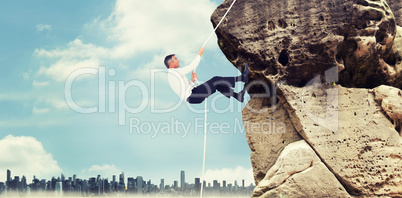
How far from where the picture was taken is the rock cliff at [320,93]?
12078 millimetres

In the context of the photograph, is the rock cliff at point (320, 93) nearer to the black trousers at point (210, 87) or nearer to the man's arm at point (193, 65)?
the black trousers at point (210, 87)

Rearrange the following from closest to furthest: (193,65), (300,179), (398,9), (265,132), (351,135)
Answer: (300,179)
(351,135)
(193,65)
(265,132)
(398,9)

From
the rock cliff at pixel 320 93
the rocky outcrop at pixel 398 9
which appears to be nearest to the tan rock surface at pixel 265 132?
the rock cliff at pixel 320 93

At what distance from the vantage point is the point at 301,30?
1301cm

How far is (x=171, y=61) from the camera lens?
12.7 metres

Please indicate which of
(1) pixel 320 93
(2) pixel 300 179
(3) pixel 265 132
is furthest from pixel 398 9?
(2) pixel 300 179

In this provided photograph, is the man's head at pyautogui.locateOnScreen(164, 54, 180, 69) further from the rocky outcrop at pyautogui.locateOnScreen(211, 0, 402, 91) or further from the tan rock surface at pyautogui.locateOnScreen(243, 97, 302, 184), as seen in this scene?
the tan rock surface at pyautogui.locateOnScreen(243, 97, 302, 184)

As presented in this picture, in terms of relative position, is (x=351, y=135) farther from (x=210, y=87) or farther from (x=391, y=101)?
(x=210, y=87)

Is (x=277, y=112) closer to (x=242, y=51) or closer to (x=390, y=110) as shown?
(x=242, y=51)

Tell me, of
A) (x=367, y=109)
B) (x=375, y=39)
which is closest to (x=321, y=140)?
(x=367, y=109)

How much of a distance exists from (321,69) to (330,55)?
0.48m

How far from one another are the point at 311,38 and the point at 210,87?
3253 millimetres

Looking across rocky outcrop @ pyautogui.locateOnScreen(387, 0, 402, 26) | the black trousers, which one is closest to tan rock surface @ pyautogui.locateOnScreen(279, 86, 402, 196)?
the black trousers

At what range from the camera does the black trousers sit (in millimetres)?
12766
